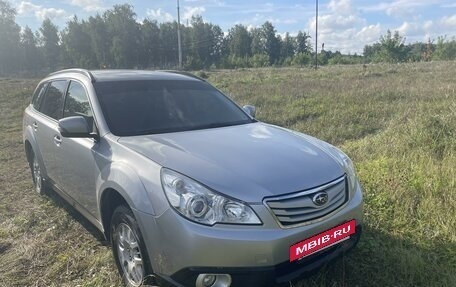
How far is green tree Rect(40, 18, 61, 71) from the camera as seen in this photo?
6962cm

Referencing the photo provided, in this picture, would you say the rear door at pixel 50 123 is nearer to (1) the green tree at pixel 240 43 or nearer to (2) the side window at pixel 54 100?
(2) the side window at pixel 54 100

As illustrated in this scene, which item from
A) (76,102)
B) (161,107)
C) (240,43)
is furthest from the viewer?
(240,43)

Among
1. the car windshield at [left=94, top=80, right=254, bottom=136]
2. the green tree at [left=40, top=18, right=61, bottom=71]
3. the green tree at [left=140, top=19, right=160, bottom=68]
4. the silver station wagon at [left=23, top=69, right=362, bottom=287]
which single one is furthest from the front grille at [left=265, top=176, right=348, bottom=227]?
the green tree at [left=140, top=19, right=160, bottom=68]

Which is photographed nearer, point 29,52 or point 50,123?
point 50,123

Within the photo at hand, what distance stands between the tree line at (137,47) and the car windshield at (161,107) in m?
50.2

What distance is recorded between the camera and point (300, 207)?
238cm

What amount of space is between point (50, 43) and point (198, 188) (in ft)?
253

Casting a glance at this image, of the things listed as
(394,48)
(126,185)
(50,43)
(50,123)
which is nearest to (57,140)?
(50,123)

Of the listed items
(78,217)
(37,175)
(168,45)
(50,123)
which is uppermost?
(168,45)

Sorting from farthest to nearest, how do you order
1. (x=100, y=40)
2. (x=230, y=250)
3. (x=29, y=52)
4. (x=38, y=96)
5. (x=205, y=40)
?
(x=205, y=40) < (x=100, y=40) < (x=29, y=52) < (x=38, y=96) < (x=230, y=250)

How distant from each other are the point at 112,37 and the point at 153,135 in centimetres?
7669

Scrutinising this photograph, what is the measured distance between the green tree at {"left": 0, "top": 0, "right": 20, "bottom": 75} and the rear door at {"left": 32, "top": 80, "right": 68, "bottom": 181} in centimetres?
6457

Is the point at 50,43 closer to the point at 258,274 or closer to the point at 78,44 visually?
the point at 78,44

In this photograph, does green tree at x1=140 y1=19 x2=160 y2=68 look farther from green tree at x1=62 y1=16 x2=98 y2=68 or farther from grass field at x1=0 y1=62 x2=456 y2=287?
grass field at x1=0 y1=62 x2=456 y2=287
